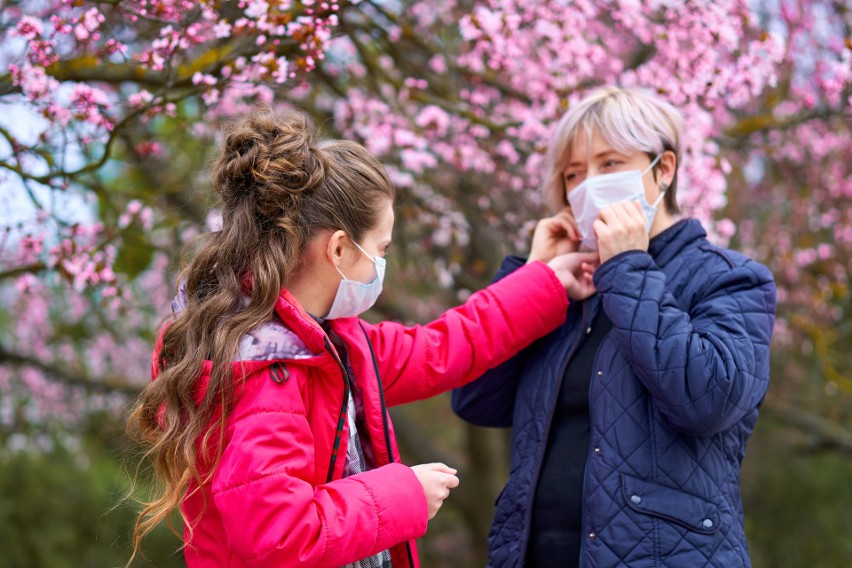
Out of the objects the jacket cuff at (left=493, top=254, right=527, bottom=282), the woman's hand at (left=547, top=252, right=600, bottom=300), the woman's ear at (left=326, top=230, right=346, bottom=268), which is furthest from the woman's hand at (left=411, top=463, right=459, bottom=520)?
the jacket cuff at (left=493, top=254, right=527, bottom=282)

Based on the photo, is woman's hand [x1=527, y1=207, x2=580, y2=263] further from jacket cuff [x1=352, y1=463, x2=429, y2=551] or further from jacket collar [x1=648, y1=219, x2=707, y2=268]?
jacket cuff [x1=352, y1=463, x2=429, y2=551]

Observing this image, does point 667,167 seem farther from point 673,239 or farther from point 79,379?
point 79,379

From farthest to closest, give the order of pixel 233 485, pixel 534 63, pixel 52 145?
pixel 534 63
pixel 52 145
pixel 233 485

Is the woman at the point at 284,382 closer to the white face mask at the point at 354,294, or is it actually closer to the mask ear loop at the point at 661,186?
the white face mask at the point at 354,294

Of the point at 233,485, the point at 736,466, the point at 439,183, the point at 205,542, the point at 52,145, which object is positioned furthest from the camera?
the point at 439,183

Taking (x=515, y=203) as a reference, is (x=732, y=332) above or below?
above

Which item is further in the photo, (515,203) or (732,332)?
(515,203)

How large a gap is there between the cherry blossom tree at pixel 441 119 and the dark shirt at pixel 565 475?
3.33ft

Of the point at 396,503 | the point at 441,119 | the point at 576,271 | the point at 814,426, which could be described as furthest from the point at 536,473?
the point at 814,426

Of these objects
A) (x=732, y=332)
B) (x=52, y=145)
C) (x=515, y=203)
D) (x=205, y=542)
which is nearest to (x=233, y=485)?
(x=205, y=542)

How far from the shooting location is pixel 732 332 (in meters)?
1.94

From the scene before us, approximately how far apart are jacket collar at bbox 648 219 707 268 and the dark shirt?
9.0 inches

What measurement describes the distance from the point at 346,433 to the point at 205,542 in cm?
40

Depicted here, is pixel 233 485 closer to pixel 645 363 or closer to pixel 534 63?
pixel 645 363
